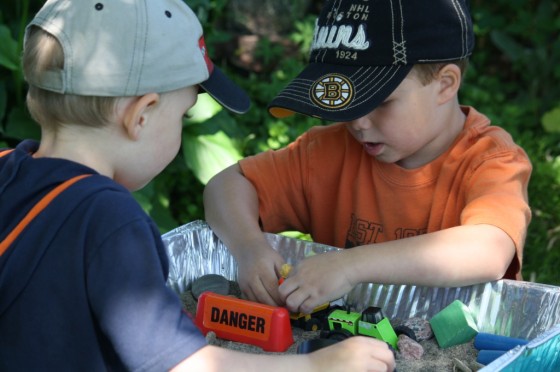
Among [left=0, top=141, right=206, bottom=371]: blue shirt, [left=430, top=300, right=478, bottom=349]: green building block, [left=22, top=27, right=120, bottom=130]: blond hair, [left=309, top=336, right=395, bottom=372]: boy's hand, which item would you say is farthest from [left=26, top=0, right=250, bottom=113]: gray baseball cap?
[left=430, top=300, right=478, bottom=349]: green building block

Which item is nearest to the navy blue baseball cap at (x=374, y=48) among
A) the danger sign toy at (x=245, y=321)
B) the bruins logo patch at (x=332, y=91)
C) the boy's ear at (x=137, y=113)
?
the bruins logo patch at (x=332, y=91)

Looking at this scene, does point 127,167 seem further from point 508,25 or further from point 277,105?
point 508,25

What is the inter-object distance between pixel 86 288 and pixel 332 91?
692mm

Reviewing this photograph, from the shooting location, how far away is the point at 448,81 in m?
1.54

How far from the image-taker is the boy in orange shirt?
1371 mm

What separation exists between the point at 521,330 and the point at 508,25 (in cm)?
254

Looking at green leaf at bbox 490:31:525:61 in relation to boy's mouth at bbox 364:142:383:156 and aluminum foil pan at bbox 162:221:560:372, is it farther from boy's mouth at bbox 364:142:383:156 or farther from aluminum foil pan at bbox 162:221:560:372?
aluminum foil pan at bbox 162:221:560:372

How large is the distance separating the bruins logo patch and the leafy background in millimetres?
787

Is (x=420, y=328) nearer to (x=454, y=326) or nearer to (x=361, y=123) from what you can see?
(x=454, y=326)

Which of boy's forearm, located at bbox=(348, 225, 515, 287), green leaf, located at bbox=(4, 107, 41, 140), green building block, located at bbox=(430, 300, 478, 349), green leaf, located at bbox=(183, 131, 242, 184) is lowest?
green leaf, located at bbox=(183, 131, 242, 184)

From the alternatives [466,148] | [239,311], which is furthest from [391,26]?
[239,311]

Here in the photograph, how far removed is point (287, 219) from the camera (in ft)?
5.76

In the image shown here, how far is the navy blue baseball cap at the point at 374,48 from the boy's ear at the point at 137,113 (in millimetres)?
453

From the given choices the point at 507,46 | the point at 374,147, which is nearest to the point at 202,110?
the point at 374,147
